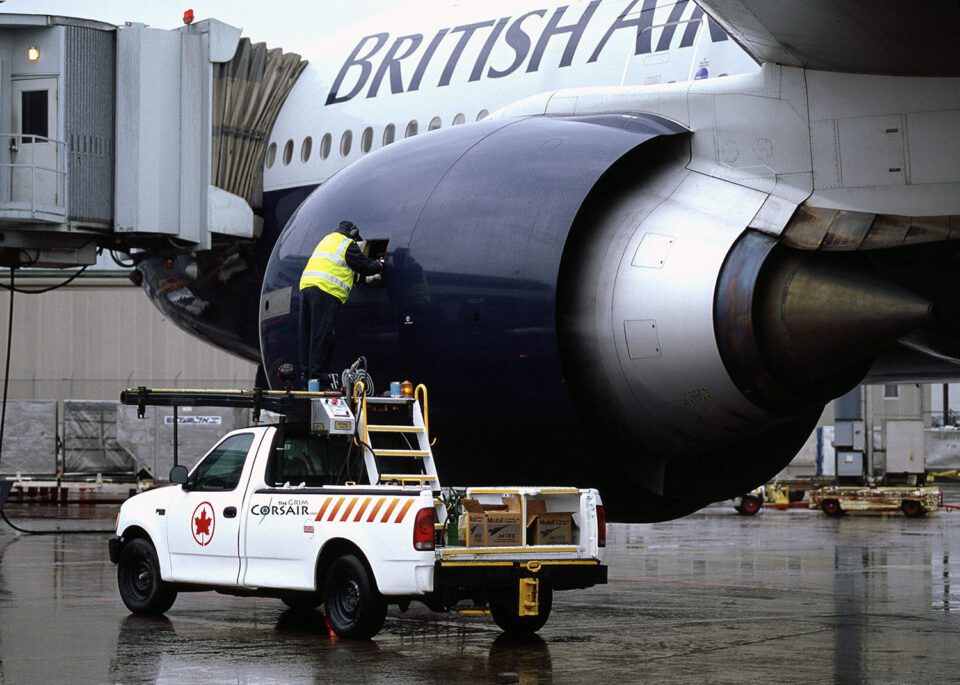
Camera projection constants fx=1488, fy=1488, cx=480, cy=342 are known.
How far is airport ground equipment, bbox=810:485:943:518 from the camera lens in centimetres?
3005

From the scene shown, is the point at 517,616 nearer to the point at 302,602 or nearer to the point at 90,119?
the point at 302,602

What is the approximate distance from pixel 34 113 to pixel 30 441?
70.5 feet

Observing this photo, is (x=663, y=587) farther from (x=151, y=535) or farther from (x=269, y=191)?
(x=269, y=191)

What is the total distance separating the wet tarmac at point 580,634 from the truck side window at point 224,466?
3.46ft

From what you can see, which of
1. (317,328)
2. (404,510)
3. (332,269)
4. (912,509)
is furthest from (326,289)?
(912,509)

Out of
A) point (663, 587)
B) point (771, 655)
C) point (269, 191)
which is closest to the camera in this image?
point (771, 655)

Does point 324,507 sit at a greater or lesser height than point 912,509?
greater

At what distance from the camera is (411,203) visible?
11.7 metres

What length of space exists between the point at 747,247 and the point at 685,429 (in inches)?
57.7

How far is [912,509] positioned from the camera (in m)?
30.1


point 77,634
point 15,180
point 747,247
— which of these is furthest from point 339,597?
point 15,180

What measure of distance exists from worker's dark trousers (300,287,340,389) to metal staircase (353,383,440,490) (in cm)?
92

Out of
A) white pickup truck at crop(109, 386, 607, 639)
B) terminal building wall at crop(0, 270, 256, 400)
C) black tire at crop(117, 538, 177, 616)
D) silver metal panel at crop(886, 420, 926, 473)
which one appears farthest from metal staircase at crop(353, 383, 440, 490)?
terminal building wall at crop(0, 270, 256, 400)

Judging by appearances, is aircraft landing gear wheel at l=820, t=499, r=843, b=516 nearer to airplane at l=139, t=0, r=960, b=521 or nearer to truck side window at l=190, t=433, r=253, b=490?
→ airplane at l=139, t=0, r=960, b=521
